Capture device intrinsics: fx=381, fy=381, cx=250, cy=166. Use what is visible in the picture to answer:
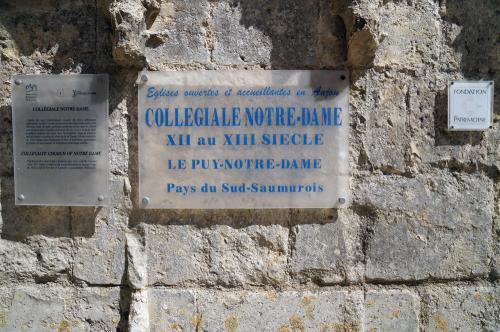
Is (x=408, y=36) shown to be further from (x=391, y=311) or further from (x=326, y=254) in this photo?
(x=391, y=311)

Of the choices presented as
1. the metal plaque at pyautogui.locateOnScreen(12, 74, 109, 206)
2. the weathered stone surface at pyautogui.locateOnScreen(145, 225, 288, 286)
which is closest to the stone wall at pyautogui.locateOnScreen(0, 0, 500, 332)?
the weathered stone surface at pyautogui.locateOnScreen(145, 225, 288, 286)

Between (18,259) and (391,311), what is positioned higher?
(18,259)

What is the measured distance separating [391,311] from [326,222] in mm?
516

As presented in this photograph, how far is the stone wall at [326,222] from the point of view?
180cm

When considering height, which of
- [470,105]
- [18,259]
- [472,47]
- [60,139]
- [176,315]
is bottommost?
[176,315]

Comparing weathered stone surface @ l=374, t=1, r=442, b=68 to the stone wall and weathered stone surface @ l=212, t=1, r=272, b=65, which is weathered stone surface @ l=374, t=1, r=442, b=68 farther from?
weathered stone surface @ l=212, t=1, r=272, b=65

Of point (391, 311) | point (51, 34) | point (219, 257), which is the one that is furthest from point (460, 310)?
point (51, 34)

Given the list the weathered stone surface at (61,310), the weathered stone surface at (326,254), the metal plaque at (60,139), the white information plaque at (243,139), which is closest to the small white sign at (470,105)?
the white information plaque at (243,139)

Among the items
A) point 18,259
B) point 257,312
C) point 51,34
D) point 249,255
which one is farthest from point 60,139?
point 257,312

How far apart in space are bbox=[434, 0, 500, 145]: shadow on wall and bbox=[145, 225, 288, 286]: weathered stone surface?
3.02 feet

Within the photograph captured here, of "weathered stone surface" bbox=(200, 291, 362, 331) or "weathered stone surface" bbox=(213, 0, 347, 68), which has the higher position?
"weathered stone surface" bbox=(213, 0, 347, 68)

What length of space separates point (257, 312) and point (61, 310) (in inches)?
37.2

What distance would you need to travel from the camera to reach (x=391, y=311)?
70.9 inches

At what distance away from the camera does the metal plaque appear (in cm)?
183
